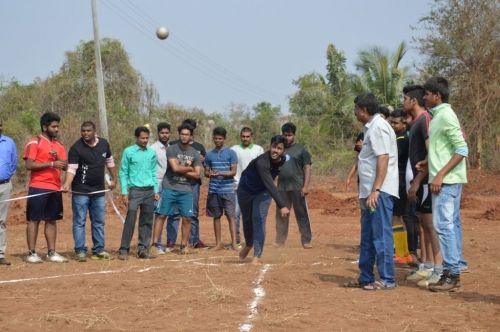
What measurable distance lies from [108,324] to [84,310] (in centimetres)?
63

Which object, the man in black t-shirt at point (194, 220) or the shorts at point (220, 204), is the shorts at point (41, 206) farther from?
the shorts at point (220, 204)

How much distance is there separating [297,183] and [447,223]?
14.6 ft

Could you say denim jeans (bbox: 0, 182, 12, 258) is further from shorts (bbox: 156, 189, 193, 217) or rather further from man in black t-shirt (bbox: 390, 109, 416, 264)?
man in black t-shirt (bbox: 390, 109, 416, 264)

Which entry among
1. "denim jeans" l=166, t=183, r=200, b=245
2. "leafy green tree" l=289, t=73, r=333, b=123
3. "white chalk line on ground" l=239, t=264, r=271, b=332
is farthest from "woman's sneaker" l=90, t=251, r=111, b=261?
"leafy green tree" l=289, t=73, r=333, b=123

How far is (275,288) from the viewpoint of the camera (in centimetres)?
731

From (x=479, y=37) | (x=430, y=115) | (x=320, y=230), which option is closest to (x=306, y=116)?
(x=479, y=37)

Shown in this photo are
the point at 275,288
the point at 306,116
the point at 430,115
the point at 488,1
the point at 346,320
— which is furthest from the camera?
the point at 306,116

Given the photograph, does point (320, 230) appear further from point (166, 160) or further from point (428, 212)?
point (428, 212)

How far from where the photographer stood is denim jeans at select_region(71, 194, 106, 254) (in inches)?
403

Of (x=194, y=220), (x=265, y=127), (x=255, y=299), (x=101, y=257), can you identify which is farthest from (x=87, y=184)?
(x=265, y=127)

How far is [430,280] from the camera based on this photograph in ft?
24.0

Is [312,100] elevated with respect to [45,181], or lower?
elevated

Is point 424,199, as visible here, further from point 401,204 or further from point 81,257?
point 81,257

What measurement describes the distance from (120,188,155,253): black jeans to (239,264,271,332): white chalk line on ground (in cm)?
248
